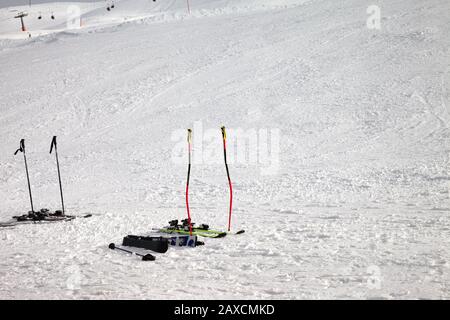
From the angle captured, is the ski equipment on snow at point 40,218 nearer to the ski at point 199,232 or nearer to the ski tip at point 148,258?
the ski at point 199,232

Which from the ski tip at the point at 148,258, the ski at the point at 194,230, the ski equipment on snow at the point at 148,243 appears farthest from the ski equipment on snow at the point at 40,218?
the ski tip at the point at 148,258

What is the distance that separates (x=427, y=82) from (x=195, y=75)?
432 inches

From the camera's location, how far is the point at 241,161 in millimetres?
15148

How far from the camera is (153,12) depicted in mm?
53906

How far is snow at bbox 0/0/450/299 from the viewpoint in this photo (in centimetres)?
613

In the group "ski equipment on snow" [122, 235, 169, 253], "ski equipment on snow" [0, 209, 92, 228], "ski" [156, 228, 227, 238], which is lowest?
"ski" [156, 228, 227, 238]

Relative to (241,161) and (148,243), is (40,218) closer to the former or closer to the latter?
(148,243)

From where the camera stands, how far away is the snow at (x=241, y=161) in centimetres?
613

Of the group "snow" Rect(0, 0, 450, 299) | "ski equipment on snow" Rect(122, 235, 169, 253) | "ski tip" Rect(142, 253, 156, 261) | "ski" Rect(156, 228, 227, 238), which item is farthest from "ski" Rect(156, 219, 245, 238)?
"ski tip" Rect(142, 253, 156, 261)

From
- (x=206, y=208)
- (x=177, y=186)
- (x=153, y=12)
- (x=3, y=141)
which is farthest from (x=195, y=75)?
(x=153, y=12)

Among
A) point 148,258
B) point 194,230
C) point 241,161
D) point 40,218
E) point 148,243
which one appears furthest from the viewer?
point 241,161

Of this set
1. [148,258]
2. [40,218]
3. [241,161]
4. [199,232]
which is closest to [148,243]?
[148,258]

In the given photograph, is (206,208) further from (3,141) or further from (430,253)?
(3,141)

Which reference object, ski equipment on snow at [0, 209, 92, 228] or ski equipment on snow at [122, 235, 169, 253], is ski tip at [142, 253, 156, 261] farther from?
ski equipment on snow at [0, 209, 92, 228]
